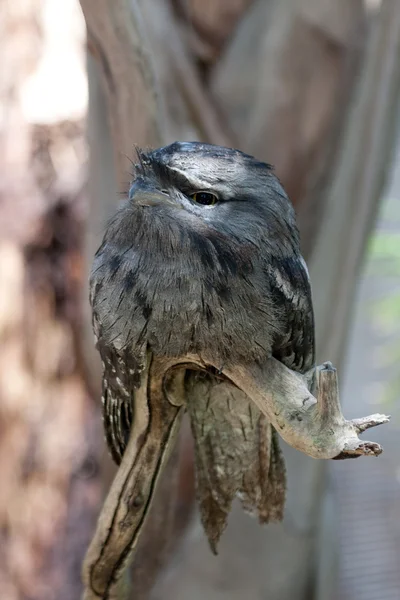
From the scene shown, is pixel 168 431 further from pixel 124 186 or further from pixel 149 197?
pixel 124 186

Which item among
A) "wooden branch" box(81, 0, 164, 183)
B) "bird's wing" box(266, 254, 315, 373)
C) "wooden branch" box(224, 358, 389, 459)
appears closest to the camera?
"wooden branch" box(224, 358, 389, 459)

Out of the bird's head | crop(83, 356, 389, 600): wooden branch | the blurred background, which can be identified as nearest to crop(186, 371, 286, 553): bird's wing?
crop(83, 356, 389, 600): wooden branch

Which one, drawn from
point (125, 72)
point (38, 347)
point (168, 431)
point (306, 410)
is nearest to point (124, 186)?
point (125, 72)

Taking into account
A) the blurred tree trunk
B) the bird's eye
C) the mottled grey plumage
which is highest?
the bird's eye

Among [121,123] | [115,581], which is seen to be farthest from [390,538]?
[121,123]

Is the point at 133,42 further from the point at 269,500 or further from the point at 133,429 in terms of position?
the point at 269,500

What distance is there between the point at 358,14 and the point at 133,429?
1753mm

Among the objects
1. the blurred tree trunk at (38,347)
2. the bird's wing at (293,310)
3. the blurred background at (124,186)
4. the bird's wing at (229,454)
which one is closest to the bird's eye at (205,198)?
the bird's wing at (293,310)

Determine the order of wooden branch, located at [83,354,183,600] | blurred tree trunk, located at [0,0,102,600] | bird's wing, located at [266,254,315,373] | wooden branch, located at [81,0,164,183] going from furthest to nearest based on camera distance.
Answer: blurred tree trunk, located at [0,0,102,600] < wooden branch, located at [81,0,164,183] < wooden branch, located at [83,354,183,600] < bird's wing, located at [266,254,315,373]

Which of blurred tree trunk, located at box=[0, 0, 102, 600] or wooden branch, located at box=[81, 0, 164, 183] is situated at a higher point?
wooden branch, located at box=[81, 0, 164, 183]

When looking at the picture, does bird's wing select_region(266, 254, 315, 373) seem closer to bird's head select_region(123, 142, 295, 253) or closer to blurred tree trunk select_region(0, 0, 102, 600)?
bird's head select_region(123, 142, 295, 253)

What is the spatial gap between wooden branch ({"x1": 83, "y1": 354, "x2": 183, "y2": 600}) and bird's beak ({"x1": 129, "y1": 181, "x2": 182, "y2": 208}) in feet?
1.18

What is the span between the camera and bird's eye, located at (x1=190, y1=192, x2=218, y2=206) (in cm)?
107

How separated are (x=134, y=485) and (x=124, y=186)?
72 cm
